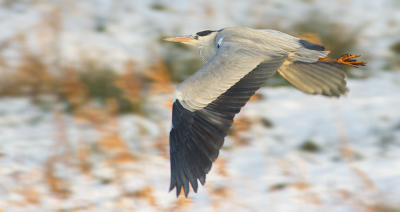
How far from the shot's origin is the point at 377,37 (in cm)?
696

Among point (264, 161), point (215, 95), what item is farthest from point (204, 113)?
point (264, 161)

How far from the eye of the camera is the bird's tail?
3926 millimetres

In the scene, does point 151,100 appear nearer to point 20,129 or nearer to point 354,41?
point 20,129

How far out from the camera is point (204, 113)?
125 inches

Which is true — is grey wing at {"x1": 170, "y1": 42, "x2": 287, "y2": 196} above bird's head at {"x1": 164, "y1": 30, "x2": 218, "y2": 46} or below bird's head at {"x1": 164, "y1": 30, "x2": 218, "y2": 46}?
below

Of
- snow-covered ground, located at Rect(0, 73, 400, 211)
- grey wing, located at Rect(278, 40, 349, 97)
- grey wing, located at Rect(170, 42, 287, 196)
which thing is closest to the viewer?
grey wing, located at Rect(170, 42, 287, 196)

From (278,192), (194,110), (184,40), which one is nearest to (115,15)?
(184,40)

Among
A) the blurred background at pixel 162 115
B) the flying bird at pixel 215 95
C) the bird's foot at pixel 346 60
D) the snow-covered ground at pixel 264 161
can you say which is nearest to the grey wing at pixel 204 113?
the flying bird at pixel 215 95

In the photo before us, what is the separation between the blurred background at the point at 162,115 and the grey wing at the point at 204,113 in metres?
0.56

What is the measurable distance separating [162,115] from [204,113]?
7.95 ft

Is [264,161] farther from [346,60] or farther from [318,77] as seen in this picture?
[346,60]

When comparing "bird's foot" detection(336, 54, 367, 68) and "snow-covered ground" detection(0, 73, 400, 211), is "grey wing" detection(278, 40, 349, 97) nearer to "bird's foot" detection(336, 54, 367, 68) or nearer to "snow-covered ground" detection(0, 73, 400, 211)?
"bird's foot" detection(336, 54, 367, 68)

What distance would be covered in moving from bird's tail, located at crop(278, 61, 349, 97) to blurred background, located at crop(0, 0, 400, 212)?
85 centimetres

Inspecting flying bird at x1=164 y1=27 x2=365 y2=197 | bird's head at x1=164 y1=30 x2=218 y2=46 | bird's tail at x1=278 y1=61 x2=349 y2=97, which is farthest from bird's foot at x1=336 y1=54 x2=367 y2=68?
bird's head at x1=164 y1=30 x2=218 y2=46
